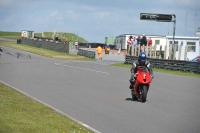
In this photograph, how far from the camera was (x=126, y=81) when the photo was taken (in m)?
22.3

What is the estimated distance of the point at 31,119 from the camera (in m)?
10.1

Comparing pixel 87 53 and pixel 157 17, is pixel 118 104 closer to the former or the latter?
pixel 157 17

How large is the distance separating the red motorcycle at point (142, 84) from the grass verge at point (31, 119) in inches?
131

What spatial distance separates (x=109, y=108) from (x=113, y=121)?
7.24 feet

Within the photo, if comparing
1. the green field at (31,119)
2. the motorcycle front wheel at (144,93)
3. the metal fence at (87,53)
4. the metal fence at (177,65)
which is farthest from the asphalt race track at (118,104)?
the metal fence at (87,53)

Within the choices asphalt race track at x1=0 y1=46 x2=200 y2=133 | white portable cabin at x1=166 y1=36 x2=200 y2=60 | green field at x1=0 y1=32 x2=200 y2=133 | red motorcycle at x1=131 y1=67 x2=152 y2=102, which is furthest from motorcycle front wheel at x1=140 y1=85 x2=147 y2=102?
white portable cabin at x1=166 y1=36 x2=200 y2=60

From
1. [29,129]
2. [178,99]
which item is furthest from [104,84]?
[29,129]

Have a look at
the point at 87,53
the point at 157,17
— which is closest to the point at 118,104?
the point at 157,17

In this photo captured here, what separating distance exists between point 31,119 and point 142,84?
202 inches

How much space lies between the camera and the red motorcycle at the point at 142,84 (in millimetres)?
14281

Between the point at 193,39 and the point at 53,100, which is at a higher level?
the point at 193,39

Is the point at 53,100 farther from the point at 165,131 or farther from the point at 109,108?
the point at 165,131

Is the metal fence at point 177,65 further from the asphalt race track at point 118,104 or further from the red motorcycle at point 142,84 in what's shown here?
the red motorcycle at point 142,84

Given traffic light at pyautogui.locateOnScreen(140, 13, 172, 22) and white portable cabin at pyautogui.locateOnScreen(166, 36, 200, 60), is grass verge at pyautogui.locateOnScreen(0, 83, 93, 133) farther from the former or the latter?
white portable cabin at pyautogui.locateOnScreen(166, 36, 200, 60)
